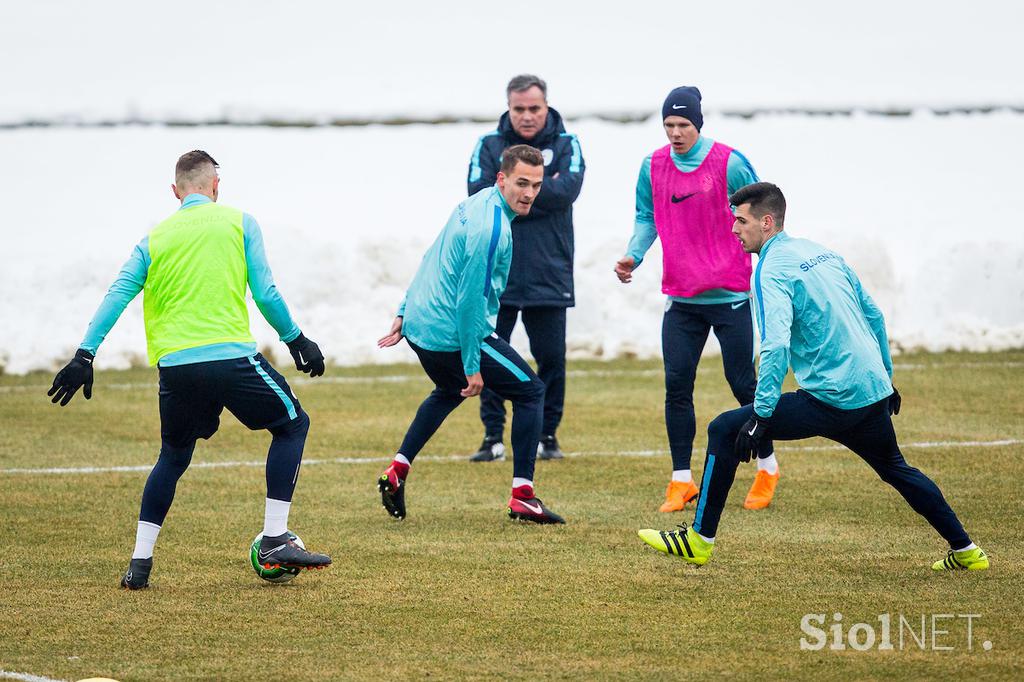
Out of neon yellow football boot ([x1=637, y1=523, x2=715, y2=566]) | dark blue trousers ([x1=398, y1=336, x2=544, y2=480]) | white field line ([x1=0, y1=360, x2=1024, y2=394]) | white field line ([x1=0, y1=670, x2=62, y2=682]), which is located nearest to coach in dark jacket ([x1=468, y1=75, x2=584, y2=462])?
→ dark blue trousers ([x1=398, y1=336, x2=544, y2=480])

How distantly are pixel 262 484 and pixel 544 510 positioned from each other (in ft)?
6.58

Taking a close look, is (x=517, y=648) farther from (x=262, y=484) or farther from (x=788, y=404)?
(x=262, y=484)

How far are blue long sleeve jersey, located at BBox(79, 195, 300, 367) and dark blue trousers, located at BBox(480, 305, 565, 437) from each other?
11.3ft

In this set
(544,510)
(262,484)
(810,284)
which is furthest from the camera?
(262,484)

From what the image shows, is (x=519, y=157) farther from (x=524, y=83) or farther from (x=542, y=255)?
(x=542, y=255)

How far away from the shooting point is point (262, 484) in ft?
29.7

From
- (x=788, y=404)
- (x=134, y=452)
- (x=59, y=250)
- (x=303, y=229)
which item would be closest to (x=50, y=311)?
(x=59, y=250)

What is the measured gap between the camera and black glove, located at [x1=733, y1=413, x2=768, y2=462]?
6.46 metres

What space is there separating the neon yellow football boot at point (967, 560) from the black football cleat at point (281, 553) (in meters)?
2.75

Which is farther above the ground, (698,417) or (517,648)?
(517,648)

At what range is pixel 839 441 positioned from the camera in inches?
257

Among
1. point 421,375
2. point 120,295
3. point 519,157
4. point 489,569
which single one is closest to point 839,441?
point 489,569

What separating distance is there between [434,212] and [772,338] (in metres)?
12.6

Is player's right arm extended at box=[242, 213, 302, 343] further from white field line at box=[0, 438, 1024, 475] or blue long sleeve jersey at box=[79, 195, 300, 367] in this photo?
white field line at box=[0, 438, 1024, 475]
